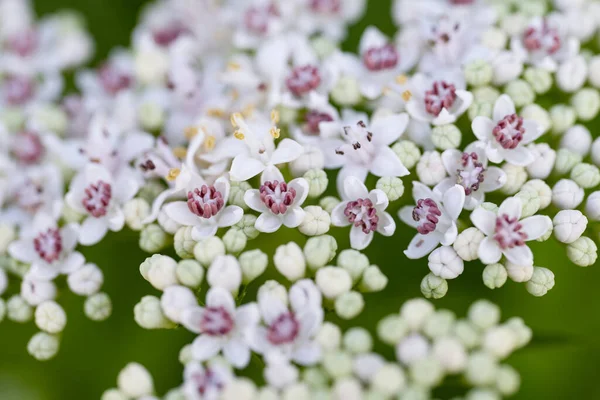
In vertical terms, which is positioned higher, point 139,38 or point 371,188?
point 139,38

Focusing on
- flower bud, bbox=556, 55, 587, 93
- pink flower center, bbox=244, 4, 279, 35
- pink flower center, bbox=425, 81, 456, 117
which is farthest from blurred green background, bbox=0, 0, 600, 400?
pink flower center, bbox=244, 4, 279, 35

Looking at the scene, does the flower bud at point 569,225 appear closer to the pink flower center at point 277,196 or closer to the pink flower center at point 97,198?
the pink flower center at point 277,196

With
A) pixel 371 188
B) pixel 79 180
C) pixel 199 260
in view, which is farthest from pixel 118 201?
pixel 371 188

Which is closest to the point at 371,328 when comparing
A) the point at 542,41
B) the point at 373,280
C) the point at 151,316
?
the point at 373,280

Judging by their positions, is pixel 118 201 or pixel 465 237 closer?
pixel 465 237

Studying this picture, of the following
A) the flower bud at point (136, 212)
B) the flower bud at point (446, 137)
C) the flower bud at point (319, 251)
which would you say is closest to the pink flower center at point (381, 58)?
the flower bud at point (446, 137)

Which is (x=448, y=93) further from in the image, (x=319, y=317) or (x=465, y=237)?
(x=319, y=317)
